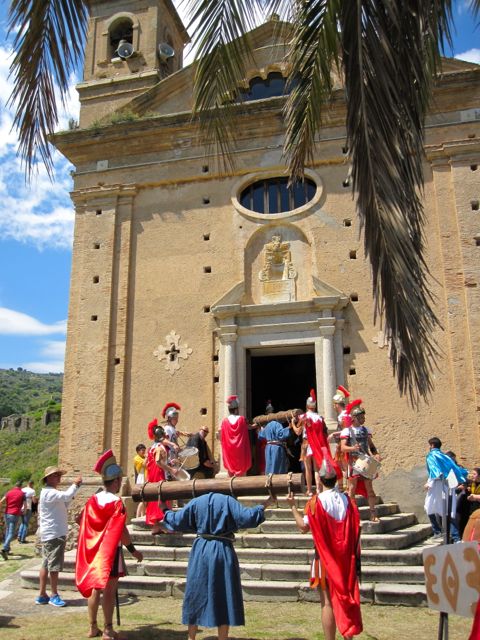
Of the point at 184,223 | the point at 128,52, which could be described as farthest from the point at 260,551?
the point at 128,52

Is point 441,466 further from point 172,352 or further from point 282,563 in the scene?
point 172,352

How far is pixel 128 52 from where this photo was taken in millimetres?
16125

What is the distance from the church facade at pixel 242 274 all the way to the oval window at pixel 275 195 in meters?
0.03

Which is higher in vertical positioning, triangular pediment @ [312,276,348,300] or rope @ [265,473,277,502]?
triangular pediment @ [312,276,348,300]

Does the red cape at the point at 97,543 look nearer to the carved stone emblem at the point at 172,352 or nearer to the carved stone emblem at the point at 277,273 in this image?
the carved stone emblem at the point at 172,352

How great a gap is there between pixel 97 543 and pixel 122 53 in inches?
544

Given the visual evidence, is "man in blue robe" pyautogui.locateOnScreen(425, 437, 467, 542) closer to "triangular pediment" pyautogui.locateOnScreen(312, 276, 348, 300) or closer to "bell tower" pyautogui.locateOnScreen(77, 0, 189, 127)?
"triangular pediment" pyautogui.locateOnScreen(312, 276, 348, 300)

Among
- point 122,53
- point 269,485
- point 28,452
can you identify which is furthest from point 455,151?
point 28,452

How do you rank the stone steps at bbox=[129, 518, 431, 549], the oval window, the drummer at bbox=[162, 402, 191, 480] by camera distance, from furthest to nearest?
the oval window → the drummer at bbox=[162, 402, 191, 480] → the stone steps at bbox=[129, 518, 431, 549]

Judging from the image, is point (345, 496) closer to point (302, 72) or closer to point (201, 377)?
point (302, 72)

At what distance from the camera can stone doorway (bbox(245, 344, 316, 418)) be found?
14.9 metres

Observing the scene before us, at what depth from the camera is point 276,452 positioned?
9914mm

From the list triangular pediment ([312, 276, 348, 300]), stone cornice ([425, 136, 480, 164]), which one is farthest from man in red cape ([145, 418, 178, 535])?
stone cornice ([425, 136, 480, 164])

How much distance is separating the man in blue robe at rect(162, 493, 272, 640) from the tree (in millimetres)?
1862
